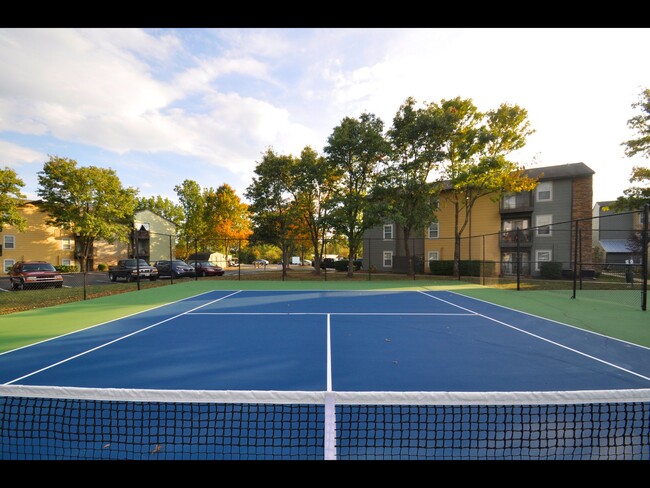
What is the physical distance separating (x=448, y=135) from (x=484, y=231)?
11.0m

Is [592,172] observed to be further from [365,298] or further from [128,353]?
[128,353]

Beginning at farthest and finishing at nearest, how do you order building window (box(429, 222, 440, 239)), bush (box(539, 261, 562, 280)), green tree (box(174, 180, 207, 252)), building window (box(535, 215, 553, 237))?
green tree (box(174, 180, 207, 252))
building window (box(429, 222, 440, 239))
building window (box(535, 215, 553, 237))
bush (box(539, 261, 562, 280))

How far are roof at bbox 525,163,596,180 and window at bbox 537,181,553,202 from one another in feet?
1.90

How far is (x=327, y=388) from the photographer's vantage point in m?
4.44

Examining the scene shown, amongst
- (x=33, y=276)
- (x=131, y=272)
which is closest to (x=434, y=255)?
(x=131, y=272)

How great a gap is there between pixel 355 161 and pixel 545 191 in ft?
61.5

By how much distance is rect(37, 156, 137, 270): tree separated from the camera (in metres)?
32.0

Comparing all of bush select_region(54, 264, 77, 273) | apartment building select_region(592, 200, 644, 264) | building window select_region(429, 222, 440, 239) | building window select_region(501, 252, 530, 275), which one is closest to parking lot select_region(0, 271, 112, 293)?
bush select_region(54, 264, 77, 273)

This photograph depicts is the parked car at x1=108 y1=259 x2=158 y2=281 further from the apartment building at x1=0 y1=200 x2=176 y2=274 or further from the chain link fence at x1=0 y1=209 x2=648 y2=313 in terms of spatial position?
the apartment building at x1=0 y1=200 x2=176 y2=274

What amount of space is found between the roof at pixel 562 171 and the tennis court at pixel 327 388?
73.5ft

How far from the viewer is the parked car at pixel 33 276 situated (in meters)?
17.1

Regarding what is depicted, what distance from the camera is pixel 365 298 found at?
1387cm

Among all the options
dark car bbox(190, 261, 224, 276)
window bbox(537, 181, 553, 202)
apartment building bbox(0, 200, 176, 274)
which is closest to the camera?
window bbox(537, 181, 553, 202)
